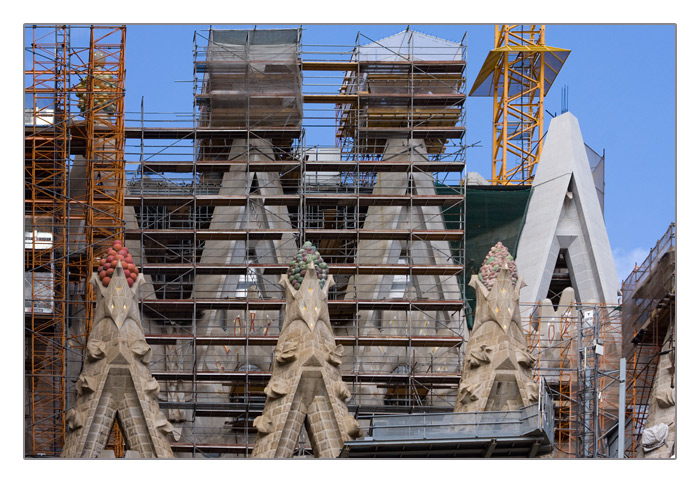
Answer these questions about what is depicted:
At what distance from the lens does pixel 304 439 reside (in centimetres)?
3900

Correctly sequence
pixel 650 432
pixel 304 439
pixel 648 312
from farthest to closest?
pixel 304 439 < pixel 648 312 < pixel 650 432

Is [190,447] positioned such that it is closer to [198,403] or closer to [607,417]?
[198,403]

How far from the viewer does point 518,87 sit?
54219 mm

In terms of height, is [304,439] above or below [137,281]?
below

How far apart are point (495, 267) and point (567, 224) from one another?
10817 millimetres

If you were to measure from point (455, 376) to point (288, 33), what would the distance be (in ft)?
29.8

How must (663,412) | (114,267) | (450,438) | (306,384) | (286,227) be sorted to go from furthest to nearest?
(286,227) → (114,267) → (306,384) → (663,412) → (450,438)

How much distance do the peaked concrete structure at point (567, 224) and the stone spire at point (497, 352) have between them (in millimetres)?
9065

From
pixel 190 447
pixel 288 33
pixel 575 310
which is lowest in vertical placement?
pixel 190 447

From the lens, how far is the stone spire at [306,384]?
3525 cm

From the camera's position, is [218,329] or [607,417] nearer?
[607,417]

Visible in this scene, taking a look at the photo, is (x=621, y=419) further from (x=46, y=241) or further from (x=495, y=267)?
(x=46, y=241)

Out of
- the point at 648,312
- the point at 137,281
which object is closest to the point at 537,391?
the point at 648,312

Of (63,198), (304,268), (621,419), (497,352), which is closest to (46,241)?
(63,198)
